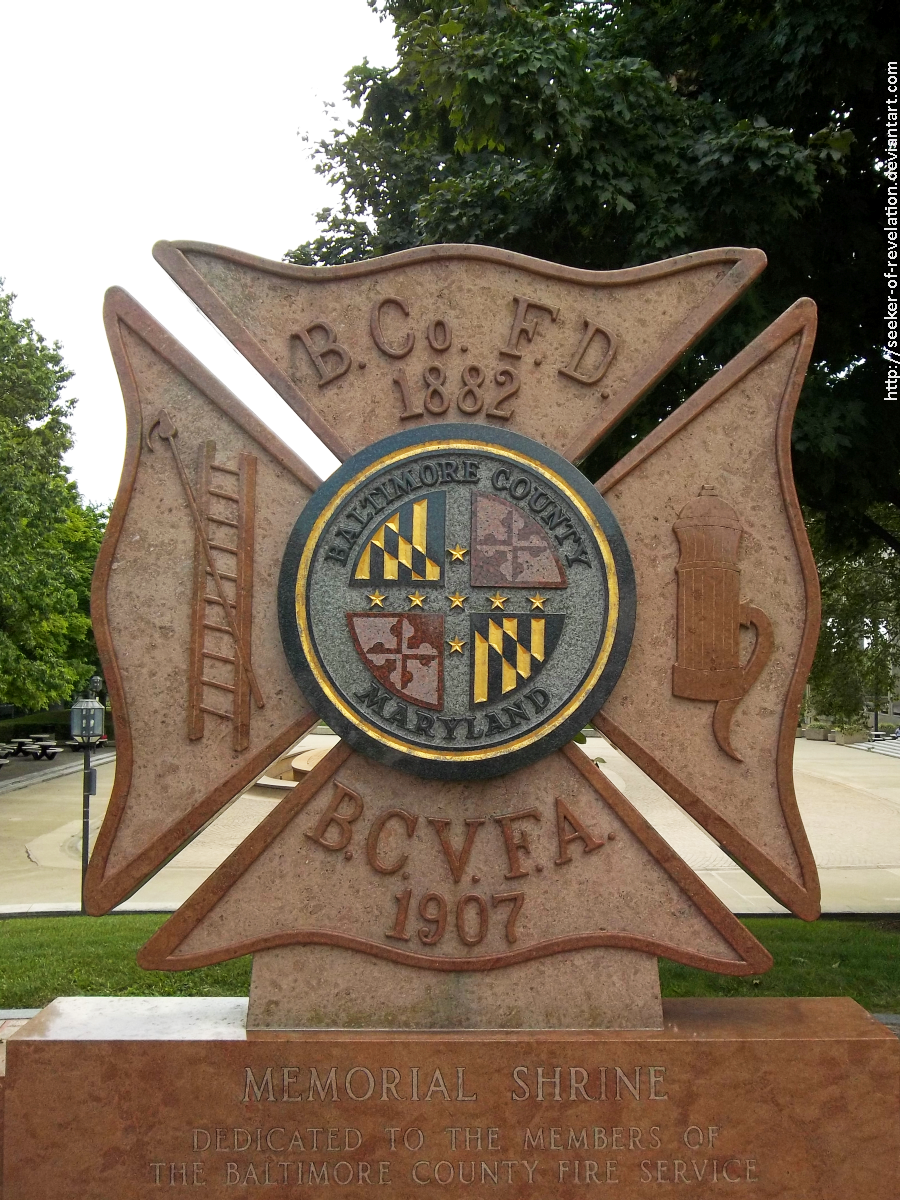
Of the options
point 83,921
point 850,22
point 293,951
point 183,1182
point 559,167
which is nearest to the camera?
point 183,1182

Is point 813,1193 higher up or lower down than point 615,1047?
lower down

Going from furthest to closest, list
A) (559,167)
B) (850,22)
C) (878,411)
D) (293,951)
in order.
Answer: (878,411), (559,167), (850,22), (293,951)

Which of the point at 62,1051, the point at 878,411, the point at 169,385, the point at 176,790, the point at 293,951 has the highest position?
the point at 878,411

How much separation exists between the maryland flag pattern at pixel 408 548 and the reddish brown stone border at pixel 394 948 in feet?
2.72

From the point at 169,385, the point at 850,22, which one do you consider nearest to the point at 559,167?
the point at 850,22

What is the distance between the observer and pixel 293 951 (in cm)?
463

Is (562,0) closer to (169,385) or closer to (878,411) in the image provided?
(878,411)

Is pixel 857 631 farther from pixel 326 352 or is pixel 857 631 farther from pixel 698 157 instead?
pixel 326 352

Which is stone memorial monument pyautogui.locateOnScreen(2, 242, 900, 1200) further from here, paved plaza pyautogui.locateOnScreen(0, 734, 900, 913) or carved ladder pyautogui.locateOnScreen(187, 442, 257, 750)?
paved plaza pyautogui.locateOnScreen(0, 734, 900, 913)

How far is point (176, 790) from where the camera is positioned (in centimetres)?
472

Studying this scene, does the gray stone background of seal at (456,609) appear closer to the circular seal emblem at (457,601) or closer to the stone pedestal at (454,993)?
the circular seal emblem at (457,601)

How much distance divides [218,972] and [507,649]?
5286mm

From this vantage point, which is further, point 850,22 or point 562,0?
point 562,0

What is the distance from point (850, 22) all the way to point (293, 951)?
6886 millimetres
